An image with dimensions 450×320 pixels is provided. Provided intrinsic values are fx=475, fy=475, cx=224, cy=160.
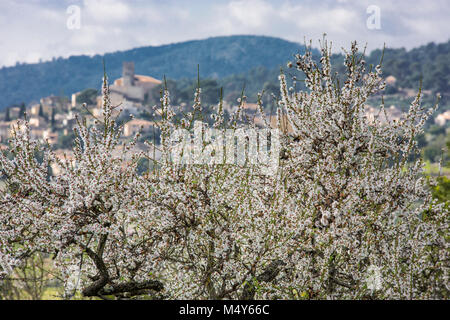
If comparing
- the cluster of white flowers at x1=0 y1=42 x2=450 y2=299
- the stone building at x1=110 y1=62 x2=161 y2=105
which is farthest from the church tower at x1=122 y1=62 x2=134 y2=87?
the cluster of white flowers at x1=0 y1=42 x2=450 y2=299

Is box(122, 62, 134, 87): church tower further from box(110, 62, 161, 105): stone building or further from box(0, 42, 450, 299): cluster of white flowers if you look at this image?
box(0, 42, 450, 299): cluster of white flowers

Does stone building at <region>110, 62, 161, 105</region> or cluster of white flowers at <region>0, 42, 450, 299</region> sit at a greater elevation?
stone building at <region>110, 62, 161, 105</region>

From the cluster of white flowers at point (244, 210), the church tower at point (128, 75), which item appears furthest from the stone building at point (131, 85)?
the cluster of white flowers at point (244, 210)

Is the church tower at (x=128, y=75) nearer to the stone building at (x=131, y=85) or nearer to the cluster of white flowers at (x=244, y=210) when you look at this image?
the stone building at (x=131, y=85)

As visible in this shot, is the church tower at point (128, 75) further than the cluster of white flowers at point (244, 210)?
Yes

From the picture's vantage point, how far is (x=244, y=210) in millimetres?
5836

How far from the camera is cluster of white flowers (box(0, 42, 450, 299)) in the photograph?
523 centimetres

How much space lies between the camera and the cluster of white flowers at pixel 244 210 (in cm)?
523

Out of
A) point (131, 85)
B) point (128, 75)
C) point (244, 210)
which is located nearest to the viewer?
point (244, 210)

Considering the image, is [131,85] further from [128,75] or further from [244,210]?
[244,210]

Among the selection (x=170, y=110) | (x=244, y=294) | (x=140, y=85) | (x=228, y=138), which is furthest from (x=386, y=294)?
(x=140, y=85)

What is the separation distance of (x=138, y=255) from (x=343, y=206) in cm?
242

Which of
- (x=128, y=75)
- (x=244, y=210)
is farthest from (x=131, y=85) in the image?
(x=244, y=210)

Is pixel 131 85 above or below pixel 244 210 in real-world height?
above
